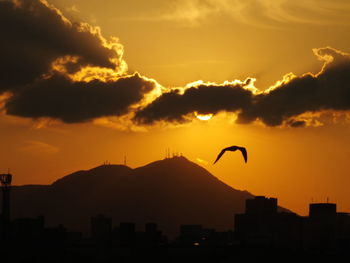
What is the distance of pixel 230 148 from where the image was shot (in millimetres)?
104625
